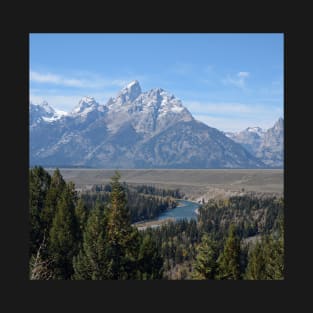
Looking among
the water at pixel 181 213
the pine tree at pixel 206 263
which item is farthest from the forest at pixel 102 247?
the water at pixel 181 213

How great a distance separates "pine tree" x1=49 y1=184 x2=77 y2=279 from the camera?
25.9 meters

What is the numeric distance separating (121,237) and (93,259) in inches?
93.5

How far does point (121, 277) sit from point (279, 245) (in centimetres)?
976

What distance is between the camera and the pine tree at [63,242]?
25.9 m

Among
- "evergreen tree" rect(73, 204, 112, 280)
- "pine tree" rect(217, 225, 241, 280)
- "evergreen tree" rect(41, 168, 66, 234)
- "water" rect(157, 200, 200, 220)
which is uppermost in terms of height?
"evergreen tree" rect(41, 168, 66, 234)

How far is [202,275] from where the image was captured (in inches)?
1011

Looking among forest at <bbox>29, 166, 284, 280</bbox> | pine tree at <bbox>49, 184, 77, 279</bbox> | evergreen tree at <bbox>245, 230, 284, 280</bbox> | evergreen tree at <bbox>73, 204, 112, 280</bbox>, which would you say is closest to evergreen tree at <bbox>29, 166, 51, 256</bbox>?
forest at <bbox>29, 166, 284, 280</bbox>

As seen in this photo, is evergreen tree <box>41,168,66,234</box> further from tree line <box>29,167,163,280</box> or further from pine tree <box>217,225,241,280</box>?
pine tree <box>217,225,241,280</box>

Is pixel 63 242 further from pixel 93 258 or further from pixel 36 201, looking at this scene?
pixel 36 201

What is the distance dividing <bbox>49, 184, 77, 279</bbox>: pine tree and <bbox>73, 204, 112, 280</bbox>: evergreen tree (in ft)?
9.92

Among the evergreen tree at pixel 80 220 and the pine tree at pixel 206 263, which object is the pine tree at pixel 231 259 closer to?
Answer: the pine tree at pixel 206 263

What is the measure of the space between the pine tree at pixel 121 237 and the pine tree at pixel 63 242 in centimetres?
346

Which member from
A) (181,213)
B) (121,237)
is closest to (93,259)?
(121,237)

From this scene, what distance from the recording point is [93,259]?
22484mm
